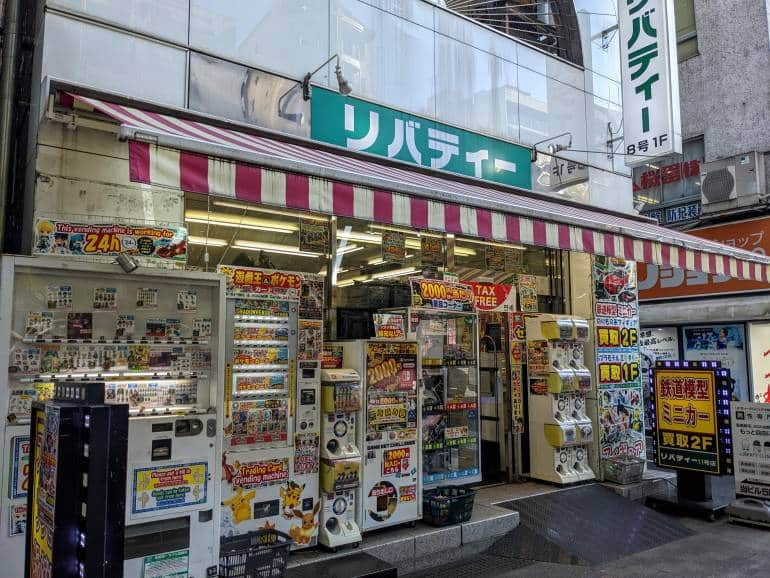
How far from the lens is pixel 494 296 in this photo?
27.6ft

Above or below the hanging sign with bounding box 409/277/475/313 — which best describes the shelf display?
below

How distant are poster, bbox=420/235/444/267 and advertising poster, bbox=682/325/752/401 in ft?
27.1

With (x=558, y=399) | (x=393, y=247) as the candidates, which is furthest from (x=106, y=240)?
(x=558, y=399)

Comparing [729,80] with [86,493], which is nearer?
[86,493]

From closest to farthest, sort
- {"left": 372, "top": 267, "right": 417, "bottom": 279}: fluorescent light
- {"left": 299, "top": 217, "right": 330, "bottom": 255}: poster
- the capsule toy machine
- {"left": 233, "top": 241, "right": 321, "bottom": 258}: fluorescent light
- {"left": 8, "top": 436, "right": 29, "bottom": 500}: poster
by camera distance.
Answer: {"left": 8, "top": 436, "right": 29, "bottom": 500}: poster, the capsule toy machine, {"left": 233, "top": 241, "right": 321, "bottom": 258}: fluorescent light, {"left": 299, "top": 217, "right": 330, "bottom": 255}: poster, {"left": 372, "top": 267, "right": 417, "bottom": 279}: fluorescent light

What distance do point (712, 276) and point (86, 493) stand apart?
47.1ft

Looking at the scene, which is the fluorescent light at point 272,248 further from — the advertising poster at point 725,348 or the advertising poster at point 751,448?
the advertising poster at point 725,348

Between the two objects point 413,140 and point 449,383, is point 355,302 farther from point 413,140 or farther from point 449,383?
point 413,140

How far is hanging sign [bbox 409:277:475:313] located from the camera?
7020 millimetres

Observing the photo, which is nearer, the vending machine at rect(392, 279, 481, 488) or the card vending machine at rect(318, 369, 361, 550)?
the card vending machine at rect(318, 369, 361, 550)

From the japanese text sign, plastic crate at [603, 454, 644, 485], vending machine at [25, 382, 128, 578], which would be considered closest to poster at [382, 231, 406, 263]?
the japanese text sign

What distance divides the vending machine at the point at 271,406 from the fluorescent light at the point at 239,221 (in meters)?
0.82

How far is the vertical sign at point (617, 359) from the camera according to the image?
345 inches

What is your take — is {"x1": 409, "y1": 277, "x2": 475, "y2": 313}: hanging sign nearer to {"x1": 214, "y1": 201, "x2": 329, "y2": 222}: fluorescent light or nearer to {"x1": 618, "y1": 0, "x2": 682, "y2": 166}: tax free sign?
{"x1": 214, "y1": 201, "x2": 329, "y2": 222}: fluorescent light
